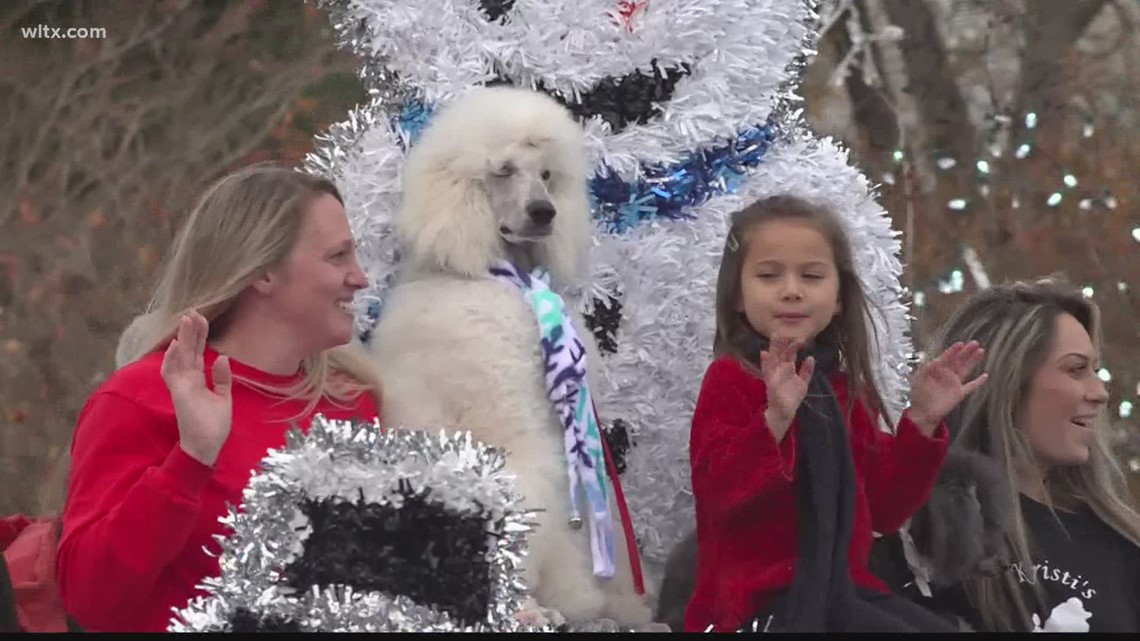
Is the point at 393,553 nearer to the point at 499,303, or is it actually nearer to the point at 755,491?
the point at 755,491

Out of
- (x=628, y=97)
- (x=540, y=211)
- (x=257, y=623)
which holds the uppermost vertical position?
(x=628, y=97)

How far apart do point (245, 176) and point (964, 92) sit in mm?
5166

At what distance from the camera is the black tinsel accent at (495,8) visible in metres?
3.28

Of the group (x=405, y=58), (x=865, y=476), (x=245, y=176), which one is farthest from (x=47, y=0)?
(x=865, y=476)

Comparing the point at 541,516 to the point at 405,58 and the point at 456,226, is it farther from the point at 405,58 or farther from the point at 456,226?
the point at 405,58

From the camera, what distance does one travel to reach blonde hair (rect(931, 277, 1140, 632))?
291 cm

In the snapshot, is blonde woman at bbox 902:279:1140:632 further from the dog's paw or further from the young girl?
the dog's paw

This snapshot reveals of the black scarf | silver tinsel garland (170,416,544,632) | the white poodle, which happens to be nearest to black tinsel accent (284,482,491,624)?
silver tinsel garland (170,416,544,632)

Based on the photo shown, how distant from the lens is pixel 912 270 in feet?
22.0

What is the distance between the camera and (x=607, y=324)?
3334 mm

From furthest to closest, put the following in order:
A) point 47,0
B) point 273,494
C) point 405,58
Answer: point 47,0 < point 405,58 < point 273,494

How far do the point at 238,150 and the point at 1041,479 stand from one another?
4587 mm

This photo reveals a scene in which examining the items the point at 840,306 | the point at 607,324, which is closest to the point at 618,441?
the point at 607,324

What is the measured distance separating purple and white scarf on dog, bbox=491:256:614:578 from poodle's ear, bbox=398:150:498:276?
16 centimetres
